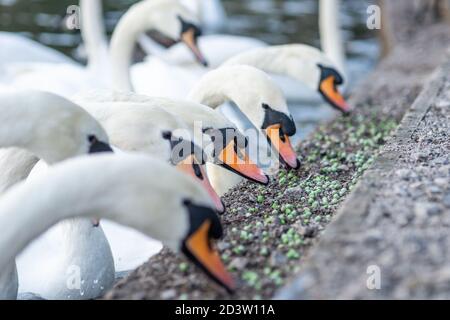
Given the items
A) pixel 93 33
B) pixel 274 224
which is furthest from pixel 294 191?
pixel 93 33

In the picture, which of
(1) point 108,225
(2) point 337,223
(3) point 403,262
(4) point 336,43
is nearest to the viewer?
(3) point 403,262

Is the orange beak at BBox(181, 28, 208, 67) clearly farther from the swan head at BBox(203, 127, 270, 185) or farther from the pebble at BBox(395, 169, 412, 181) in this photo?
the pebble at BBox(395, 169, 412, 181)

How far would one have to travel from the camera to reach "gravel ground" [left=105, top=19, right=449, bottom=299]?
4328mm

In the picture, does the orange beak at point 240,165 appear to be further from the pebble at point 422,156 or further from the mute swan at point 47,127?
the mute swan at point 47,127

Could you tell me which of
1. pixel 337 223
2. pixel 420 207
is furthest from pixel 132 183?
pixel 420 207

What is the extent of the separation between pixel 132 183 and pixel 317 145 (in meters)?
3.93

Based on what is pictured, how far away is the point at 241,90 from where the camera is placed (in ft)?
21.2

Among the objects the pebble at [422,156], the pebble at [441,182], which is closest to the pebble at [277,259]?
the pebble at [441,182]

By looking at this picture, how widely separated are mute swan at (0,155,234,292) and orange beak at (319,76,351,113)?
4.30 metres

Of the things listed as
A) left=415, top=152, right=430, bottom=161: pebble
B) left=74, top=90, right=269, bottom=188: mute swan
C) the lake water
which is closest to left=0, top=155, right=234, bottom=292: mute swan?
left=74, top=90, right=269, bottom=188: mute swan

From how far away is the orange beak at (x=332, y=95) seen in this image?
798 centimetres

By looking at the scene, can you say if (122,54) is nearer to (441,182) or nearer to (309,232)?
(309,232)

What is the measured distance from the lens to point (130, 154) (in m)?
3.84
